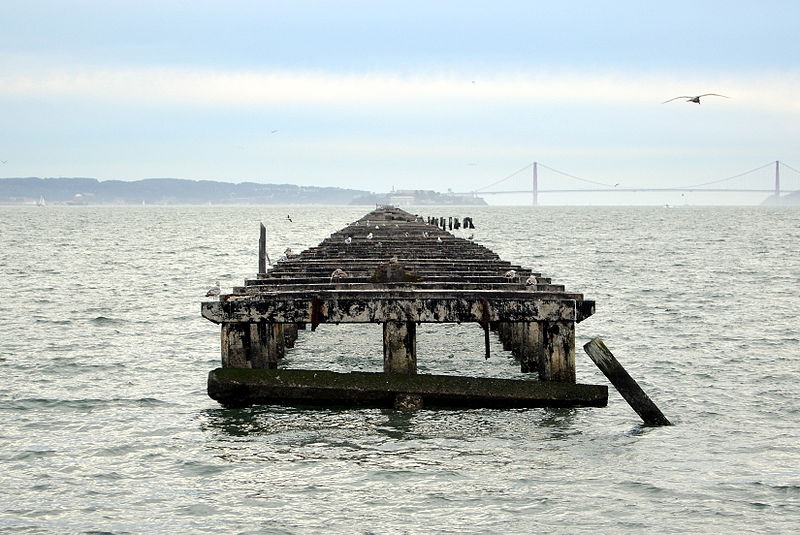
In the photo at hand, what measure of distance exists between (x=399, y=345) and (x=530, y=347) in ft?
15.2

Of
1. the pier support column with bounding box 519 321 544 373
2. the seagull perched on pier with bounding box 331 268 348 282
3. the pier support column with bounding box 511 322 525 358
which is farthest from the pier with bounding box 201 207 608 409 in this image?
the pier support column with bounding box 511 322 525 358

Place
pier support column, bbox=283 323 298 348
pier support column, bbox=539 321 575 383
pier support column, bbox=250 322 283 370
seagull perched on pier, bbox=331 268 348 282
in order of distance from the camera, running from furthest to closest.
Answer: pier support column, bbox=283 323 298 348 → seagull perched on pier, bbox=331 268 348 282 → pier support column, bbox=250 322 283 370 → pier support column, bbox=539 321 575 383

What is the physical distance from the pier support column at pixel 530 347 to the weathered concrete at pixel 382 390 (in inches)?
140

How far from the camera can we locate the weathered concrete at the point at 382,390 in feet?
42.1

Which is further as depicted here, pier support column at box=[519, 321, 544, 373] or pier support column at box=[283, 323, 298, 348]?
pier support column at box=[283, 323, 298, 348]

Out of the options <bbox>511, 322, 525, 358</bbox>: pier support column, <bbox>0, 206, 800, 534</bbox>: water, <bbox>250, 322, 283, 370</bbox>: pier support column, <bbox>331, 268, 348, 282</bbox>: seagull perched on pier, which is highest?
<bbox>331, 268, 348, 282</bbox>: seagull perched on pier

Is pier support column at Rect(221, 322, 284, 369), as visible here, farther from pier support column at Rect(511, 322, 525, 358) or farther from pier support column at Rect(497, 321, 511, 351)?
pier support column at Rect(497, 321, 511, 351)

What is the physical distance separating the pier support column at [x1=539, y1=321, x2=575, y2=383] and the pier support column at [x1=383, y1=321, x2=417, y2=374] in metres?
1.68

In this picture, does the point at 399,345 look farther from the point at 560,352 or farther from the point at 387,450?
the point at 560,352

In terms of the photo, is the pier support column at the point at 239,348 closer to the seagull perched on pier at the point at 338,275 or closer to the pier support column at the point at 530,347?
the seagull perched on pier at the point at 338,275

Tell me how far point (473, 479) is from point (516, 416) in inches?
102

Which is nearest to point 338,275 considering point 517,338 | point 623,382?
point 623,382

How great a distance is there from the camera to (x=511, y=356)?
20.1 metres

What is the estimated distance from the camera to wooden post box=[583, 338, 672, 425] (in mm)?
12523
